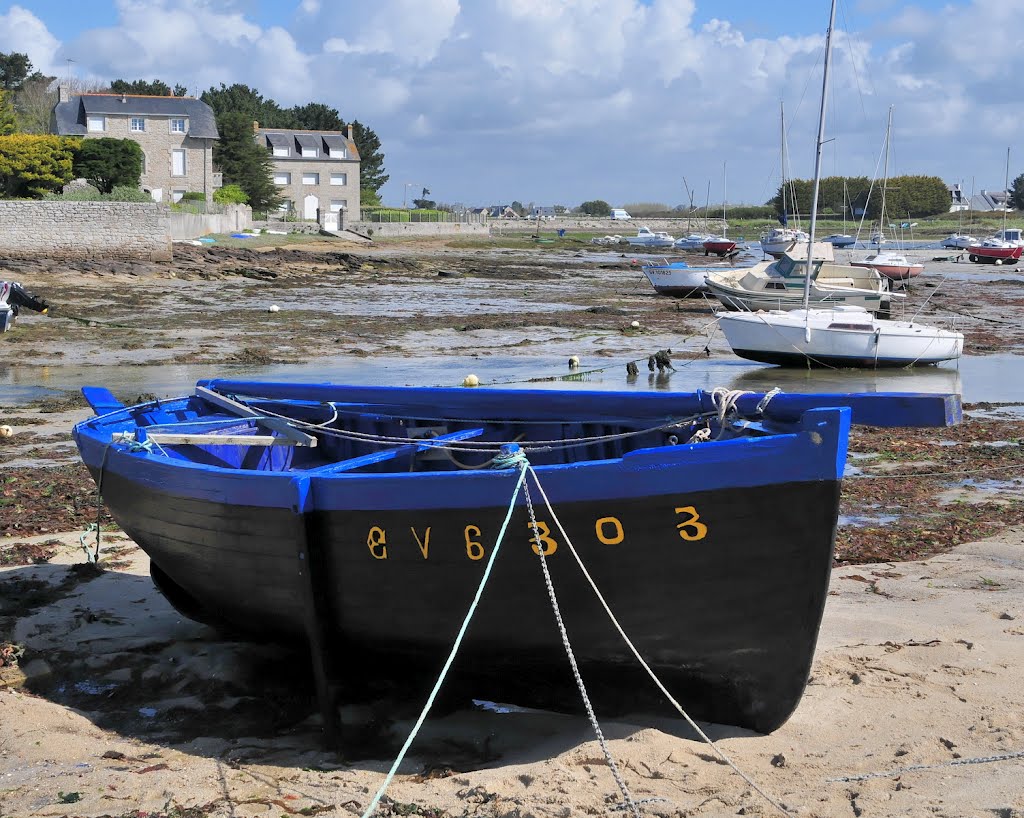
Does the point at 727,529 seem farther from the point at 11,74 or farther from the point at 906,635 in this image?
the point at 11,74

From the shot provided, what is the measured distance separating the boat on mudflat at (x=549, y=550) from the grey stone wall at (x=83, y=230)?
117 ft

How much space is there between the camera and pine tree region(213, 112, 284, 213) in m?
73.6

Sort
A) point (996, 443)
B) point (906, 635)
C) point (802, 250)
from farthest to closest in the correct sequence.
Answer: point (802, 250)
point (996, 443)
point (906, 635)

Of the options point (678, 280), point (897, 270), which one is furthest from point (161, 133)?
point (897, 270)

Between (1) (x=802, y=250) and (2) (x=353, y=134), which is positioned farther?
(2) (x=353, y=134)

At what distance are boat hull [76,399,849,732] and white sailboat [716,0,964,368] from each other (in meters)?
15.5

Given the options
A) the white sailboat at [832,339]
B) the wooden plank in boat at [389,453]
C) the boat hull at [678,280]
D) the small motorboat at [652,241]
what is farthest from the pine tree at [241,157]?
the wooden plank in boat at [389,453]

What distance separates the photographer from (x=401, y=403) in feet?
27.1

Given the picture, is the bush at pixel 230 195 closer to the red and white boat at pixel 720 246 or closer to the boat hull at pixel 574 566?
the red and white boat at pixel 720 246

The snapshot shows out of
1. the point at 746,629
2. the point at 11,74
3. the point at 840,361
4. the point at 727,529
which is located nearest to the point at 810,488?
the point at 727,529

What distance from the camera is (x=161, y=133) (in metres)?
67.1

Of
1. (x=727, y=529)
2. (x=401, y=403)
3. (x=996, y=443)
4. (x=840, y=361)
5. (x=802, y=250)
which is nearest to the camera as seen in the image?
(x=727, y=529)

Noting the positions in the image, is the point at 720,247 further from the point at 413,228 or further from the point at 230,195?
the point at 230,195

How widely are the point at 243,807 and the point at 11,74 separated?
112 meters
